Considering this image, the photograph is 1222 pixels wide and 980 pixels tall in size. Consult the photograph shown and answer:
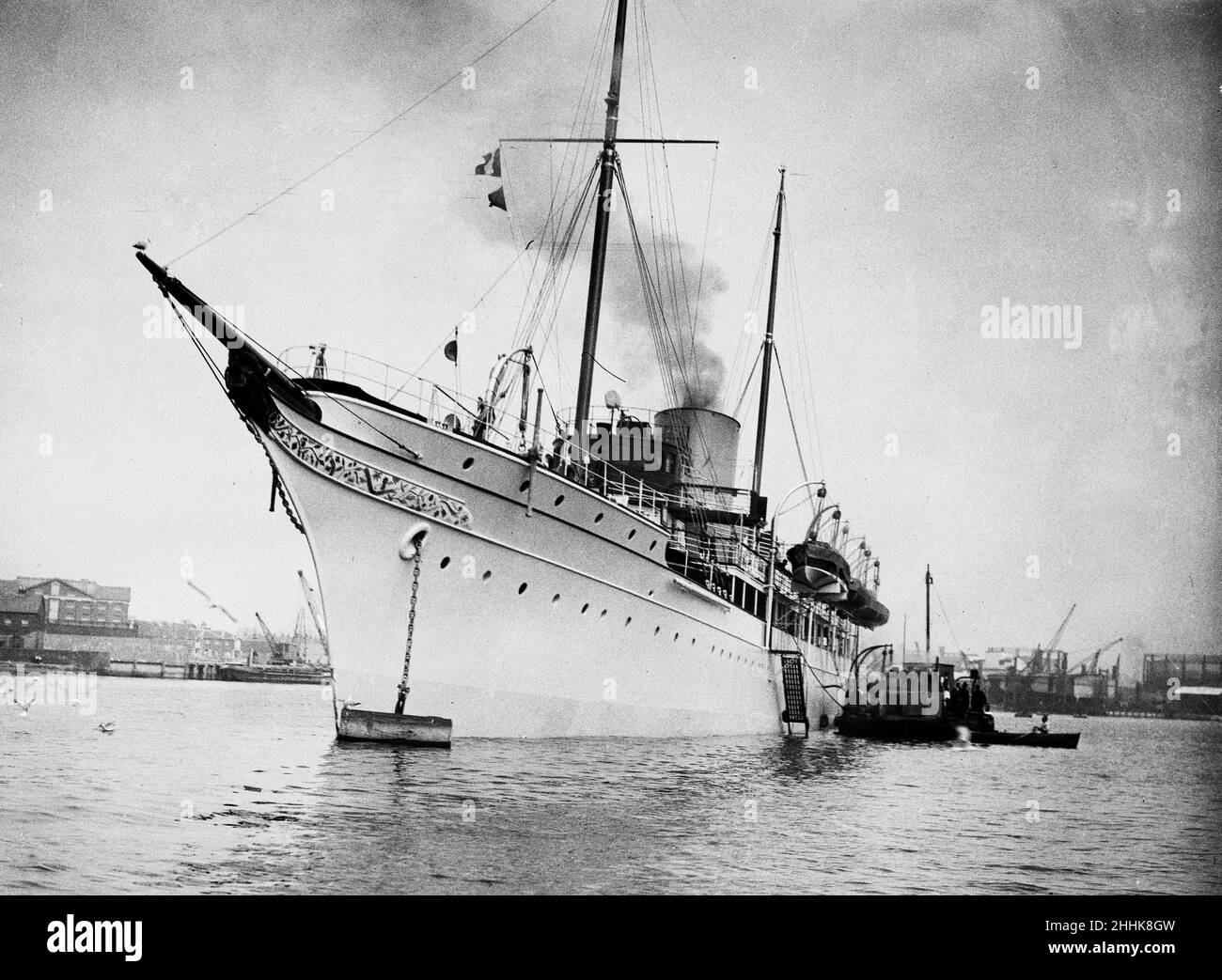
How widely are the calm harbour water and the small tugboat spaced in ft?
31.9

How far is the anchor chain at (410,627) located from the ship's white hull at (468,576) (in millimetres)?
110

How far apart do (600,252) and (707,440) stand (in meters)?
11.1

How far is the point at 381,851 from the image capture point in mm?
7465

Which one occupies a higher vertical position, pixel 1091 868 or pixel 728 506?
pixel 728 506

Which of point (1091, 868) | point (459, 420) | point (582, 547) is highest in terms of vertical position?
point (459, 420)

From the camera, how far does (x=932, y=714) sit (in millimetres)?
31578

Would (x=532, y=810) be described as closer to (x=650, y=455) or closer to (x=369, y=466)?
(x=369, y=466)

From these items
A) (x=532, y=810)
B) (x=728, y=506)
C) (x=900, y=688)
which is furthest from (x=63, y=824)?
(x=900, y=688)

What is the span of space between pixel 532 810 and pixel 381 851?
241cm

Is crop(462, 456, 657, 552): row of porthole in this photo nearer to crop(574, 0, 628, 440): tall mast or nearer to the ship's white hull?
the ship's white hull

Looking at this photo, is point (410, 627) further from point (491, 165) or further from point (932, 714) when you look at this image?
point (932, 714)

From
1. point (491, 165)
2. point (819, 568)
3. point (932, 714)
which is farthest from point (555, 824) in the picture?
point (932, 714)
